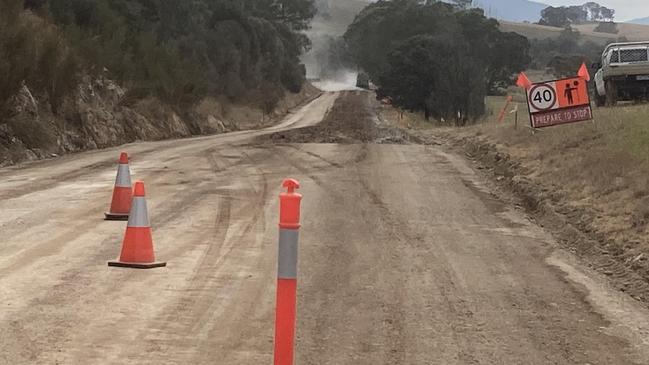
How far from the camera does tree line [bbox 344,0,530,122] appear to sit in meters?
47.1

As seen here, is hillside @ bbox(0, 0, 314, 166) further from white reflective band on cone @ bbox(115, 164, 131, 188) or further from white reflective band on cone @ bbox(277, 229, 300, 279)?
white reflective band on cone @ bbox(277, 229, 300, 279)

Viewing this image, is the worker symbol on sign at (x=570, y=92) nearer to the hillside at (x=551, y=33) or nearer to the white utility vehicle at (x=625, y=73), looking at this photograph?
the white utility vehicle at (x=625, y=73)

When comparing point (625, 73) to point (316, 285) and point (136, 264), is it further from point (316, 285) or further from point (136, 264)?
point (136, 264)

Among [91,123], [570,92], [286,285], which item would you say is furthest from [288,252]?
[91,123]

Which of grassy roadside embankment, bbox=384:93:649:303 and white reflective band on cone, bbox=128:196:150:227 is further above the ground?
white reflective band on cone, bbox=128:196:150:227

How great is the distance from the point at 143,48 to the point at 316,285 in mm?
28243

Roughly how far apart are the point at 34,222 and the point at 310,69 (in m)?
128

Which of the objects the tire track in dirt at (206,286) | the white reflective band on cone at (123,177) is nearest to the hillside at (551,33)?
the tire track in dirt at (206,286)

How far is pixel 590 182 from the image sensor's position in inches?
472

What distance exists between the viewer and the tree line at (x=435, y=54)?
47062mm

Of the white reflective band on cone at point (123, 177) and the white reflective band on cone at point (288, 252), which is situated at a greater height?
the white reflective band on cone at point (123, 177)

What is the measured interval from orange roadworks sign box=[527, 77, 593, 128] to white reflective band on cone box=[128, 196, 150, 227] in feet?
35.3

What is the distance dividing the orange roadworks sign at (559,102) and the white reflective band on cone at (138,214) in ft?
35.3

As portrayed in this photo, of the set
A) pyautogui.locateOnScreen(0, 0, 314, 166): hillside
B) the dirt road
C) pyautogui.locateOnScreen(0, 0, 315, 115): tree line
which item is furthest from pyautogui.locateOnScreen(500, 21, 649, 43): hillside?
the dirt road
